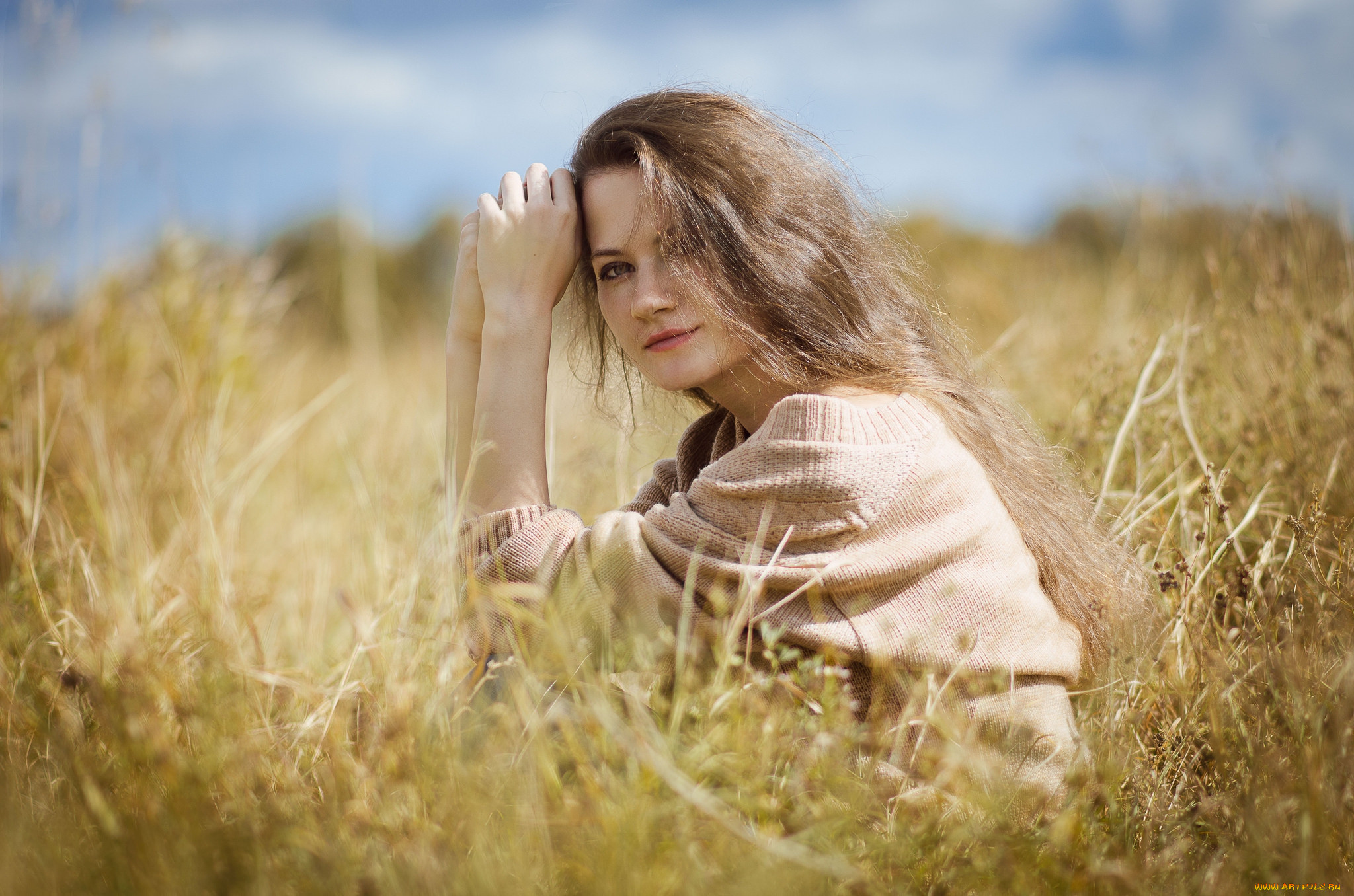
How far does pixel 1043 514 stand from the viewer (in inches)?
68.2

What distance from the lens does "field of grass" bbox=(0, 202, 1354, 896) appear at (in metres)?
1.04

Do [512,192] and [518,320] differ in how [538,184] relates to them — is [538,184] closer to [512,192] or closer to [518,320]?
[512,192]

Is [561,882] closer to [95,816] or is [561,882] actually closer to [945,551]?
[95,816]

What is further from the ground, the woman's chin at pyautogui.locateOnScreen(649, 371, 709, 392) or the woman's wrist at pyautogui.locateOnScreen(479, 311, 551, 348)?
the woman's wrist at pyautogui.locateOnScreen(479, 311, 551, 348)

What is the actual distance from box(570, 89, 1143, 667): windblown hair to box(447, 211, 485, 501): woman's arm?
32 centimetres

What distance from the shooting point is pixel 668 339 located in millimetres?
1870

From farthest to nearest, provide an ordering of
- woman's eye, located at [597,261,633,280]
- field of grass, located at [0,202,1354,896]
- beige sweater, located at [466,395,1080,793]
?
woman's eye, located at [597,261,633,280], beige sweater, located at [466,395,1080,793], field of grass, located at [0,202,1354,896]

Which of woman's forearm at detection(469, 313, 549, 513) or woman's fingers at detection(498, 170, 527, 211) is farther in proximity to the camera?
woman's fingers at detection(498, 170, 527, 211)

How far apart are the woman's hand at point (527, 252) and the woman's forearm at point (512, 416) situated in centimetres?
3

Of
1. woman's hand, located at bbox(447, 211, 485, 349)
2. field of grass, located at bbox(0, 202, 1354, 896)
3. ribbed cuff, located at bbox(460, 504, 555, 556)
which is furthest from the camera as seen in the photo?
woman's hand, located at bbox(447, 211, 485, 349)

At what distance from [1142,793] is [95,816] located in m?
1.49

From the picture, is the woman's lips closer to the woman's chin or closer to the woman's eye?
the woman's chin

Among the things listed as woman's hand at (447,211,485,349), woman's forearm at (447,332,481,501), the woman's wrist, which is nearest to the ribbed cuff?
woman's forearm at (447,332,481,501)

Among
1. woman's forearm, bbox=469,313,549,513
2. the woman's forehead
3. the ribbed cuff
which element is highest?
the woman's forehead
